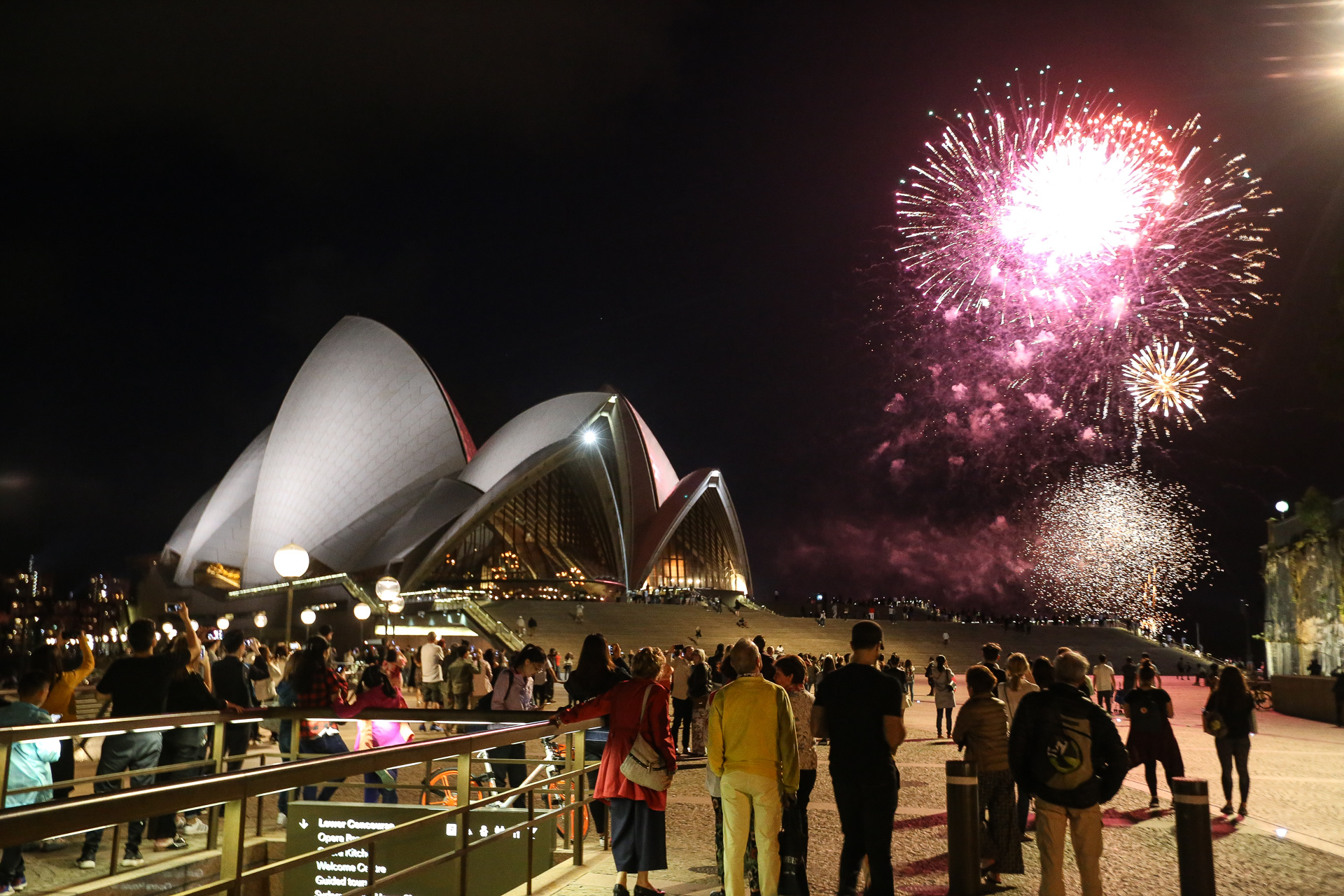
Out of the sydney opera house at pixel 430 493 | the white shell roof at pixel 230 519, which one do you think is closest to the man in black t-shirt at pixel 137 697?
the sydney opera house at pixel 430 493

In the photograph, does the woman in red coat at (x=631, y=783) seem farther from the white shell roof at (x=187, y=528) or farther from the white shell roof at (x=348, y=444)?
the white shell roof at (x=187, y=528)

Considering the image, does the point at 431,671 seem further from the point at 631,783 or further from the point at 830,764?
the point at 830,764

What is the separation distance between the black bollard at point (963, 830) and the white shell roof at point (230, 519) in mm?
43639

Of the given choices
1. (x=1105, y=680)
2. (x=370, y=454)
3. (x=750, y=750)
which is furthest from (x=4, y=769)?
(x=370, y=454)

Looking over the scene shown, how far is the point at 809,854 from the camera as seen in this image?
529cm

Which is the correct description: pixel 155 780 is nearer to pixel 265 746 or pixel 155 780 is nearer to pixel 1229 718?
pixel 265 746

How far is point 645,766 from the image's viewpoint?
388 centimetres

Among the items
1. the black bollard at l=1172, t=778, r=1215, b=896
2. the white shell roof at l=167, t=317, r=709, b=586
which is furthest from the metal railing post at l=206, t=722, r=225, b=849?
the white shell roof at l=167, t=317, r=709, b=586

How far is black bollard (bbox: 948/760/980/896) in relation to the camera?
404 centimetres

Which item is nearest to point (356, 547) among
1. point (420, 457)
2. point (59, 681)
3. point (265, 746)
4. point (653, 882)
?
point (420, 457)

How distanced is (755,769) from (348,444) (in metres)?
36.9

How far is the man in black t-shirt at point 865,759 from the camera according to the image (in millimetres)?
3854

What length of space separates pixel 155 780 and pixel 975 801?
416cm

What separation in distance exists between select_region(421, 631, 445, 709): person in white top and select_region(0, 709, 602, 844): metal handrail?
752 cm
